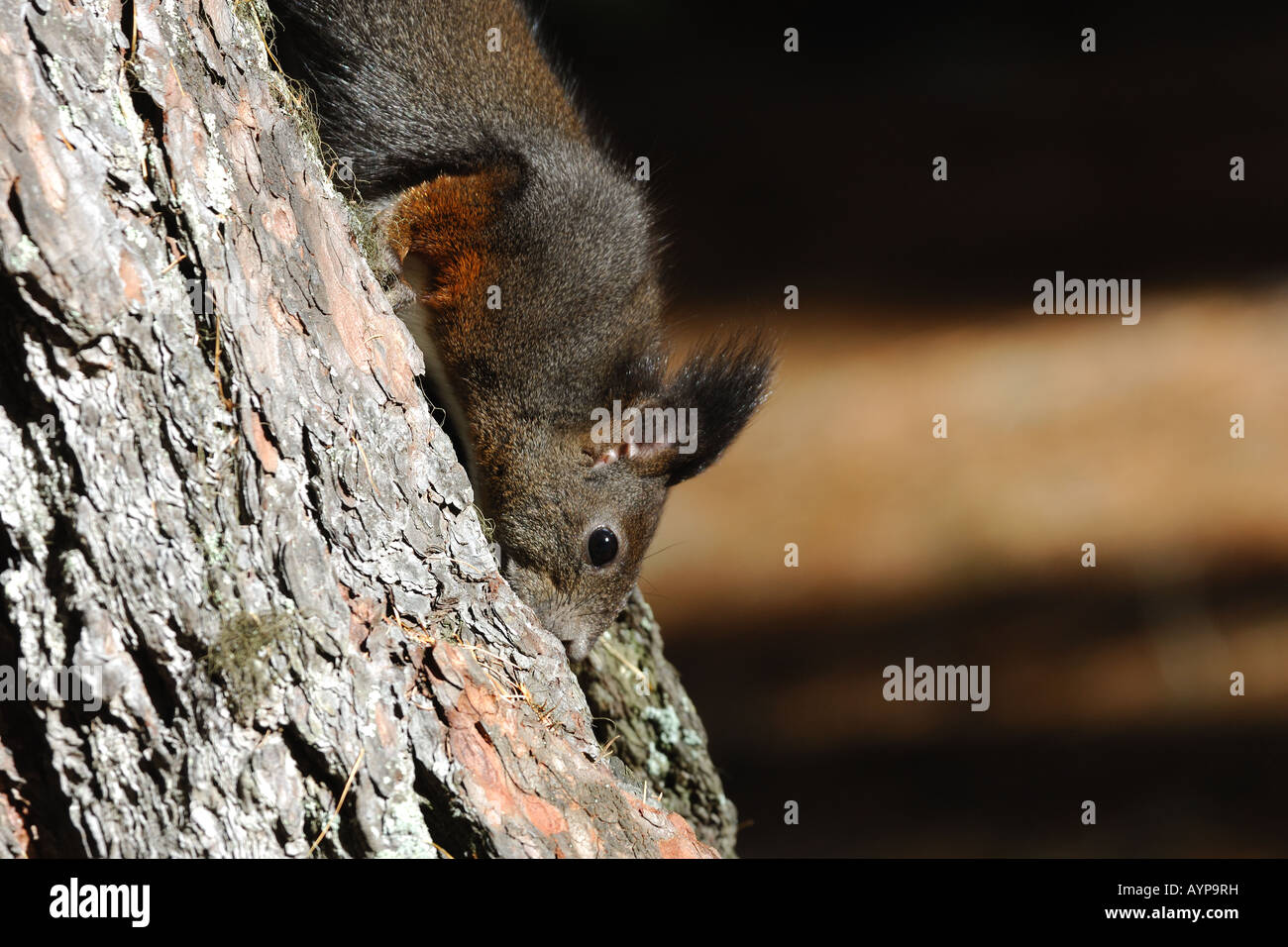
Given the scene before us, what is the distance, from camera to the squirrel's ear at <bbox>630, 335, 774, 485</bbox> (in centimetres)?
347

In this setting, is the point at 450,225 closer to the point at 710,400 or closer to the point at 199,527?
the point at 710,400

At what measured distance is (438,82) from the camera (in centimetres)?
320

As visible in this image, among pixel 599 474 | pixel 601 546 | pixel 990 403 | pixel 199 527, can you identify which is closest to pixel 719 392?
pixel 599 474

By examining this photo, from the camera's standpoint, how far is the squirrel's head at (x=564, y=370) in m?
3.24

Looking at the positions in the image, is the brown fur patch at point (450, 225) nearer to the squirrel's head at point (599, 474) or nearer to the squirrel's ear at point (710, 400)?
the squirrel's head at point (599, 474)

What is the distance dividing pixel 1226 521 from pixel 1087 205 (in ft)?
5.16

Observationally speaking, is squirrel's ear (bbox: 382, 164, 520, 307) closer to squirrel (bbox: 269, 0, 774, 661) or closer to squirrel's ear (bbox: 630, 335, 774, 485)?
squirrel (bbox: 269, 0, 774, 661)

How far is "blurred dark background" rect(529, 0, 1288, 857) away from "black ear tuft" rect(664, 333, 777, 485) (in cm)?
142

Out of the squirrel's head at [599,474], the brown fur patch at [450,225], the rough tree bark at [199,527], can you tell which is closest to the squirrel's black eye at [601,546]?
the squirrel's head at [599,474]

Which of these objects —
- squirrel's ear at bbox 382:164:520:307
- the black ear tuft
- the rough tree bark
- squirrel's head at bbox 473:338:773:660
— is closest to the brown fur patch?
squirrel's ear at bbox 382:164:520:307

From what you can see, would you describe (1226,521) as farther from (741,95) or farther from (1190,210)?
(741,95)

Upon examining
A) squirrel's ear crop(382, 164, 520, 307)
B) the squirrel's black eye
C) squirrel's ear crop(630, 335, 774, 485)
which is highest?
squirrel's ear crop(382, 164, 520, 307)

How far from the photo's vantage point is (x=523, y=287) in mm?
3291

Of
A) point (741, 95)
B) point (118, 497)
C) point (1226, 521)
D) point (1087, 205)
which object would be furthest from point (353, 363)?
point (1226, 521)
